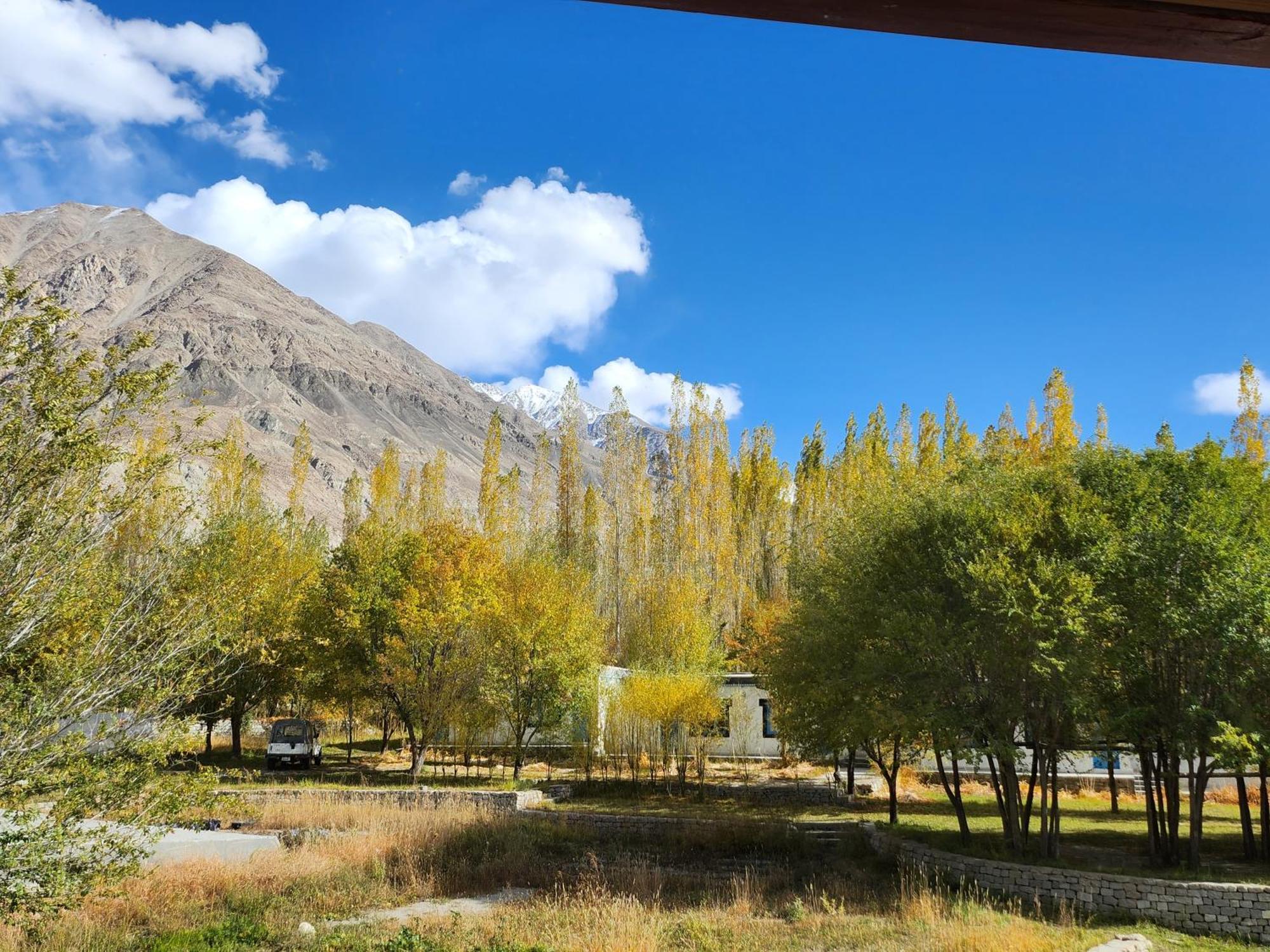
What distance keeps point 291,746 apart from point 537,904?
20.2m

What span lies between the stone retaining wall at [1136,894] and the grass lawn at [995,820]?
78 centimetres

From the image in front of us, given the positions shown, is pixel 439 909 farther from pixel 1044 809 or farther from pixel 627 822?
pixel 1044 809

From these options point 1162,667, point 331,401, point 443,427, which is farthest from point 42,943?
point 443,427

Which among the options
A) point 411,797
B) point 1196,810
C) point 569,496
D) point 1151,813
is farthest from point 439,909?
point 569,496

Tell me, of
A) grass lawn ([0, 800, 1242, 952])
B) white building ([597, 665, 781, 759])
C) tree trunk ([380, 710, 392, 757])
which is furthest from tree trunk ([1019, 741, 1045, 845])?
tree trunk ([380, 710, 392, 757])

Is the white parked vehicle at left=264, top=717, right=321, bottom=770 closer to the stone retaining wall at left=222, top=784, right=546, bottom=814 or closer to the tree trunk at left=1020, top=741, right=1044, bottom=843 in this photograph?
the stone retaining wall at left=222, top=784, right=546, bottom=814

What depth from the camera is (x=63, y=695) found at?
22.4 feet

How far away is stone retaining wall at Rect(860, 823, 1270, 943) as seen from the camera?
1160cm

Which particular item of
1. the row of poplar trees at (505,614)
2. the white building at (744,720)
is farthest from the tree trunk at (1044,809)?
the white building at (744,720)

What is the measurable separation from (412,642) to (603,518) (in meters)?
25.7

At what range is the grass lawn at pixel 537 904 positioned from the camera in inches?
387

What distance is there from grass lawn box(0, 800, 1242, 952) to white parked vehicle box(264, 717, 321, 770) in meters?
12.9

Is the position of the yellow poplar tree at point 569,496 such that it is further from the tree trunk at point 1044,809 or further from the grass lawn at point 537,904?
the tree trunk at point 1044,809

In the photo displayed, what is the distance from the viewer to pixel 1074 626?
13.0 meters
